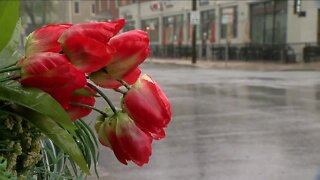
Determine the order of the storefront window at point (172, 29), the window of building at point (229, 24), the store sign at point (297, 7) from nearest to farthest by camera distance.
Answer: the store sign at point (297, 7) → the window of building at point (229, 24) → the storefront window at point (172, 29)

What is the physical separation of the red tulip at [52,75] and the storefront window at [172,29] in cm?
4817

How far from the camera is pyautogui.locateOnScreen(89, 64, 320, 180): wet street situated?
21.6 ft

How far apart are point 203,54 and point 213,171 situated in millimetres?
37955

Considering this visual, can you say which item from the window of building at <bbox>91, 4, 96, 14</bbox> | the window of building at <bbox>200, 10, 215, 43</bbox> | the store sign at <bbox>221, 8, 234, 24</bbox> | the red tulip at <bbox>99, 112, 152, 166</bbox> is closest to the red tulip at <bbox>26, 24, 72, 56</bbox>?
the red tulip at <bbox>99, 112, 152, 166</bbox>

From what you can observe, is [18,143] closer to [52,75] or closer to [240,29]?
[52,75]

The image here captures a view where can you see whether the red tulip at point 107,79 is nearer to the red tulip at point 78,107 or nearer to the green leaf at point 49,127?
the red tulip at point 78,107

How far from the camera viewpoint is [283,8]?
3528 centimetres

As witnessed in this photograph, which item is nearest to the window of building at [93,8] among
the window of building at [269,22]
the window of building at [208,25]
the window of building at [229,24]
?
the window of building at [208,25]

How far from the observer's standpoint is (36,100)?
1092 millimetres

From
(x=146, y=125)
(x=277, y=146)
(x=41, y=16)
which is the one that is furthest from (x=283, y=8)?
(x=41, y=16)

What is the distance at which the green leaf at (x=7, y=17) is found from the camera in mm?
1054

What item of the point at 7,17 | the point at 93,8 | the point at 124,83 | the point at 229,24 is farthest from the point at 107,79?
the point at 93,8

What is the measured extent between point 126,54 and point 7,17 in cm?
27

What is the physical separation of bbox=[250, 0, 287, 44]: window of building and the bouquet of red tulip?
34.4 m
